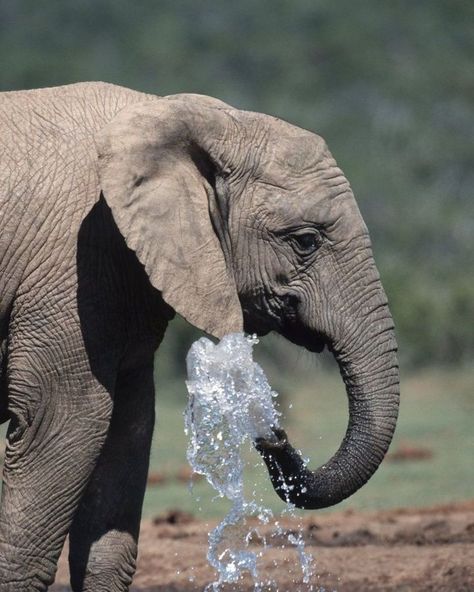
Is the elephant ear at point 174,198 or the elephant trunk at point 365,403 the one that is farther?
the elephant trunk at point 365,403

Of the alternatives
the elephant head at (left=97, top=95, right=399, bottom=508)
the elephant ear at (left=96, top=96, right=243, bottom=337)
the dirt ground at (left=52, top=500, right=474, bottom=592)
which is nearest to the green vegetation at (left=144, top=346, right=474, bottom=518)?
the dirt ground at (left=52, top=500, right=474, bottom=592)

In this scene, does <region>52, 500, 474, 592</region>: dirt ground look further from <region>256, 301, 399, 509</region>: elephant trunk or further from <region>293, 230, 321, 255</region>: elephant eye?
<region>293, 230, 321, 255</region>: elephant eye

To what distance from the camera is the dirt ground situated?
8.08m

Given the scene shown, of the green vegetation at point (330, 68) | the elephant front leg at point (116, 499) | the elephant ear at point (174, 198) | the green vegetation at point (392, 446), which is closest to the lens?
the elephant ear at point (174, 198)

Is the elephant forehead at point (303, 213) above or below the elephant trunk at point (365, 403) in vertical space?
above

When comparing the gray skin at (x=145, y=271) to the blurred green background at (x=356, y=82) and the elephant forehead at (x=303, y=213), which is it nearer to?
the elephant forehead at (x=303, y=213)

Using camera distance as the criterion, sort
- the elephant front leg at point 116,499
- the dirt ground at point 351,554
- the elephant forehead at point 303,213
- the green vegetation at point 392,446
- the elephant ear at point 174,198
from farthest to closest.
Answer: the green vegetation at point 392,446
the dirt ground at point 351,554
the elephant front leg at point 116,499
the elephant forehead at point 303,213
the elephant ear at point 174,198

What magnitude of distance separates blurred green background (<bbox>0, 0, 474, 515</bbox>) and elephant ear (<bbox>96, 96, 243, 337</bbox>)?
54.5ft

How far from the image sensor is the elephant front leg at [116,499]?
6586 mm

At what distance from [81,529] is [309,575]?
176 centimetres

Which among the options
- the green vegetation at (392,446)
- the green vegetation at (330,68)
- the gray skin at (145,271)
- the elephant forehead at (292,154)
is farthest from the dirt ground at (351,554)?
the green vegetation at (330,68)

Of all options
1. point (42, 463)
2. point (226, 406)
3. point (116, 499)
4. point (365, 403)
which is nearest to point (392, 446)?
point (116, 499)

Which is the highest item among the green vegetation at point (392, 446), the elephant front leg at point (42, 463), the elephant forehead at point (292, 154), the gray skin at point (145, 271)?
the green vegetation at point (392, 446)

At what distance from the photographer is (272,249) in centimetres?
608
